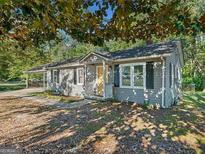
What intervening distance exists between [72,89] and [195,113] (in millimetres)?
12957

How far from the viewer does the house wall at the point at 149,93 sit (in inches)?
574

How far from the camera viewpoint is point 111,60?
17188 mm

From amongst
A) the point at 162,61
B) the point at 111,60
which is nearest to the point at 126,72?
the point at 111,60

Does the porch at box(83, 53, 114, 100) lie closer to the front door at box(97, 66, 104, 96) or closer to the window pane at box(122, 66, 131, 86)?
the front door at box(97, 66, 104, 96)

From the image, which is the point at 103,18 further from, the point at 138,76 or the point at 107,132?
the point at 138,76

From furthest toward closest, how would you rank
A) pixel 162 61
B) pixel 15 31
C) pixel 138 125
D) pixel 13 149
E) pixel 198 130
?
1. pixel 162 61
2. pixel 138 125
3. pixel 198 130
4. pixel 13 149
5. pixel 15 31

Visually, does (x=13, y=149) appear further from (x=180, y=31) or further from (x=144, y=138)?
(x=180, y=31)

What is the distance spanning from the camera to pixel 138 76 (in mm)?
15852

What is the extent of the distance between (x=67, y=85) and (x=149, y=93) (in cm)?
1107

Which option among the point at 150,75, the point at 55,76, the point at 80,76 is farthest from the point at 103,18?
the point at 55,76

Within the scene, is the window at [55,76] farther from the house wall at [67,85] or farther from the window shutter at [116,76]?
the window shutter at [116,76]

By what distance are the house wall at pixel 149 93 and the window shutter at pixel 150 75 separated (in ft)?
0.71

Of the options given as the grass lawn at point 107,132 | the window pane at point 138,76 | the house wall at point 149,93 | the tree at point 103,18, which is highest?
the tree at point 103,18

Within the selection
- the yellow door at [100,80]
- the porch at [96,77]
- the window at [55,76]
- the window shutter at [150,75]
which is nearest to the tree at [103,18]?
the window shutter at [150,75]
